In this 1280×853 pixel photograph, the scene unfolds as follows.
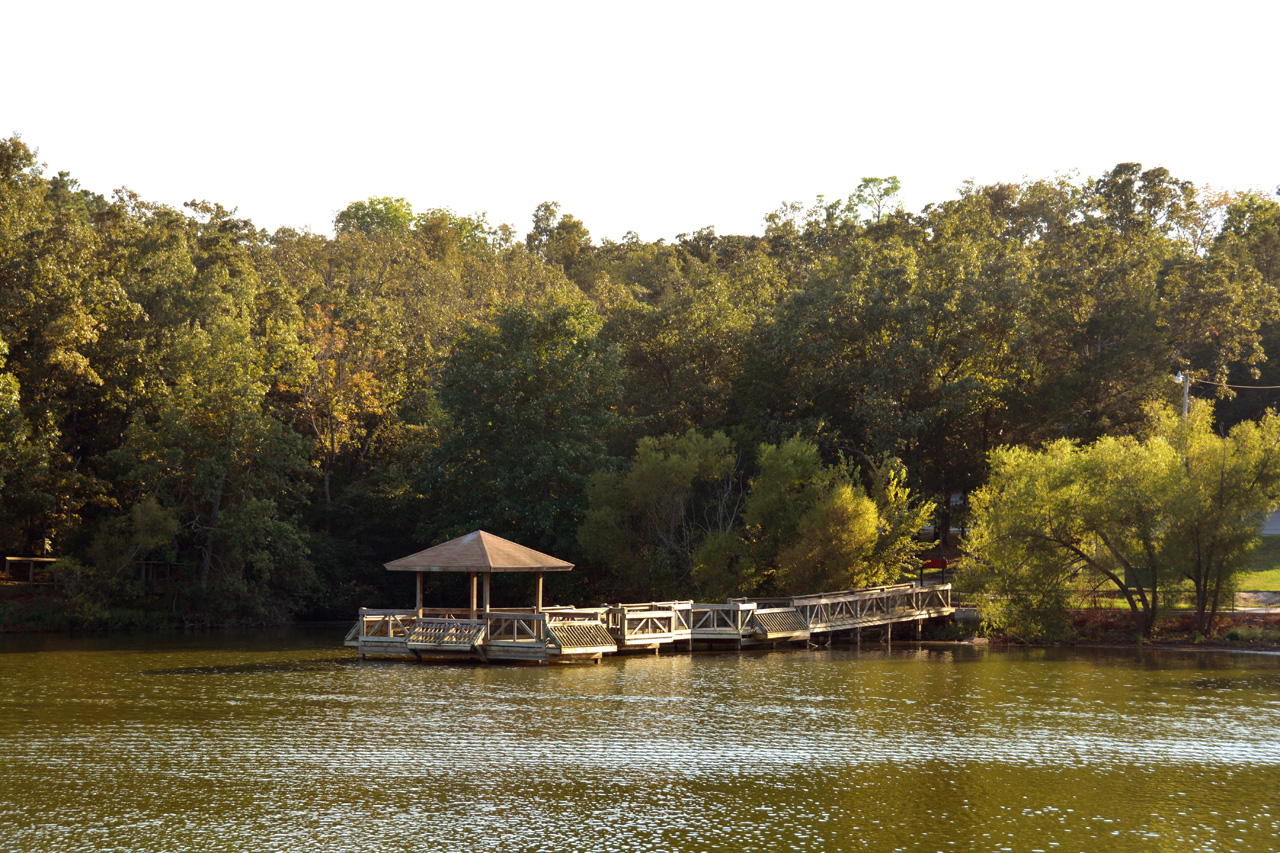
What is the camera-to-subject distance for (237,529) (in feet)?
139

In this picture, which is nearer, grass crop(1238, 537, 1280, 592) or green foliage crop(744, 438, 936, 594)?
green foliage crop(744, 438, 936, 594)

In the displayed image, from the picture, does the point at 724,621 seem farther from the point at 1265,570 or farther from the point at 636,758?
the point at 1265,570

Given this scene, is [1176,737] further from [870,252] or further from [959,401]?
[870,252]

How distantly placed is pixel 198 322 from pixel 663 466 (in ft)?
67.8

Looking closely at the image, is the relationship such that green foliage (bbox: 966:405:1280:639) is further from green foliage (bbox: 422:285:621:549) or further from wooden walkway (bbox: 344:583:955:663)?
green foliage (bbox: 422:285:621:549)

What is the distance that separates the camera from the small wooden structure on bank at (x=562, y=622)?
3119 centimetres

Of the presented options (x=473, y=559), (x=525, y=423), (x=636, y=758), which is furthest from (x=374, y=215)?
(x=636, y=758)

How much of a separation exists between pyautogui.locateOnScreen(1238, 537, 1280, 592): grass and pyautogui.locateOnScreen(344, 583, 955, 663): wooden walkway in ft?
37.7

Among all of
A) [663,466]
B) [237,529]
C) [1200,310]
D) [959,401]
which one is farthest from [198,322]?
[1200,310]

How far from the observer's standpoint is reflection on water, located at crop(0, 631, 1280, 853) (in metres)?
14.1

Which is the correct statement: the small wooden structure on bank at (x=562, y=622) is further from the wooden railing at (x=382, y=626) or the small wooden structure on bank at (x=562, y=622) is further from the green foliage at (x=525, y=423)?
the green foliage at (x=525, y=423)

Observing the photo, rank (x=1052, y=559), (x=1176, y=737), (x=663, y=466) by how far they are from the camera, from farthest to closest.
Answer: (x=663, y=466) < (x=1052, y=559) < (x=1176, y=737)

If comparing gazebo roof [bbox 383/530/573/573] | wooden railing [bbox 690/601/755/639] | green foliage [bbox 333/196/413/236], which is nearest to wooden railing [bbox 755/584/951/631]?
wooden railing [bbox 690/601/755/639]

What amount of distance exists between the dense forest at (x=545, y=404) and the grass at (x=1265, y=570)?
733 centimetres
